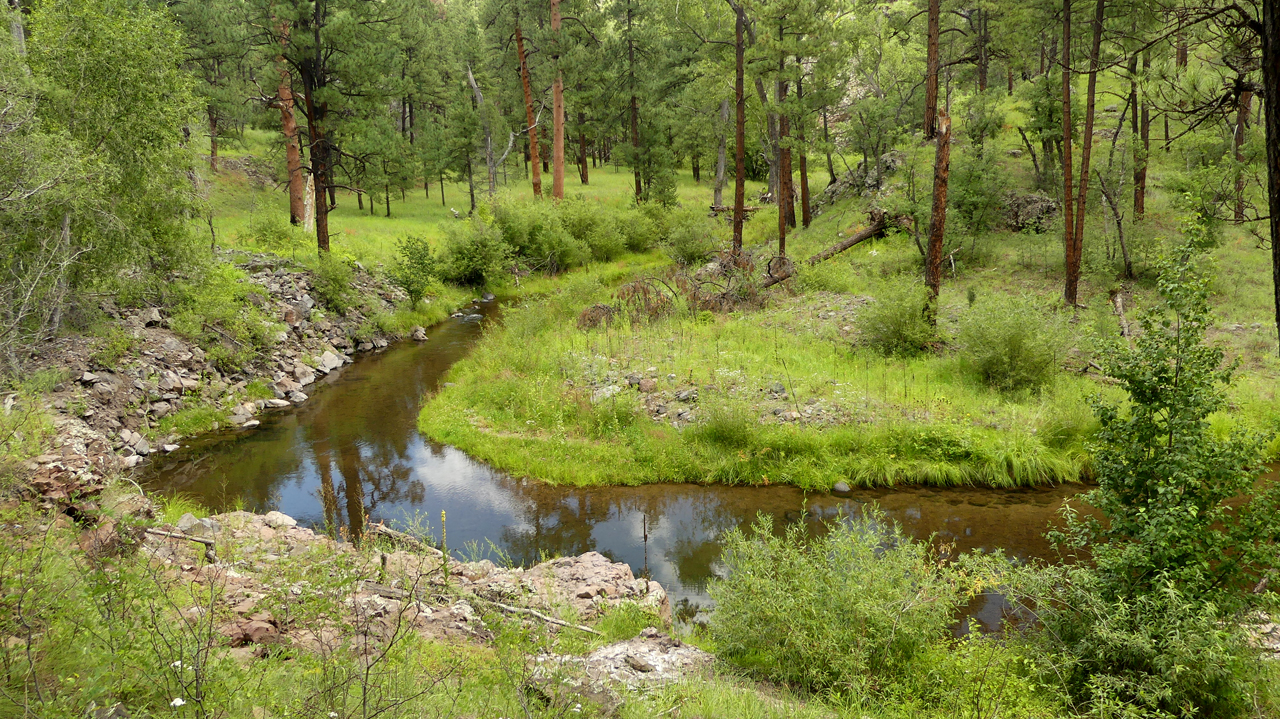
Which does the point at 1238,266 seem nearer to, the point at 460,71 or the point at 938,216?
the point at 938,216

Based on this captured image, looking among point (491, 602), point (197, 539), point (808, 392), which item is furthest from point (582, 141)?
point (491, 602)

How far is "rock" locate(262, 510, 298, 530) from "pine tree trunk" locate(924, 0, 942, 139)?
12902mm

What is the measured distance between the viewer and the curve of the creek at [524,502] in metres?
8.67

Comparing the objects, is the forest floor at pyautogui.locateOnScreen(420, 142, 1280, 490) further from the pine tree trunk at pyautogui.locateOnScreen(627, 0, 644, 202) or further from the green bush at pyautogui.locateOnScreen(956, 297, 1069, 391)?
the pine tree trunk at pyautogui.locateOnScreen(627, 0, 644, 202)

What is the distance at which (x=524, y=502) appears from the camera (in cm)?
1035

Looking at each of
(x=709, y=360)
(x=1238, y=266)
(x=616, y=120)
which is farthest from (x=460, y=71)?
(x=1238, y=266)

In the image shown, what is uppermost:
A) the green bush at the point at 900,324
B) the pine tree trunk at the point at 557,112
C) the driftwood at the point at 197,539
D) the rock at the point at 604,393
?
the pine tree trunk at the point at 557,112

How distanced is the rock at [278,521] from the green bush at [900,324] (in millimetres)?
11459

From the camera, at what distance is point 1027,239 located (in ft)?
67.9

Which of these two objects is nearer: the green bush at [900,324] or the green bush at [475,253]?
the green bush at [900,324]

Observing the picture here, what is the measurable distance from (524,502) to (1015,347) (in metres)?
9.26

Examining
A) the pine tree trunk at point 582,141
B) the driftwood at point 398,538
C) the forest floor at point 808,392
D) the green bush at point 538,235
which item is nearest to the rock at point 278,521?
the driftwood at point 398,538

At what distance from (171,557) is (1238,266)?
2356cm

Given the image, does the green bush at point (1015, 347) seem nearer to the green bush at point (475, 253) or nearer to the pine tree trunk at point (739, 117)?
the pine tree trunk at point (739, 117)
